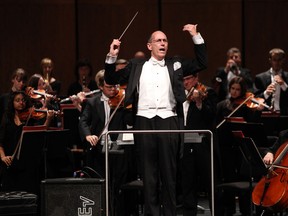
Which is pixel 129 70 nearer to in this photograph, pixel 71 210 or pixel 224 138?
pixel 71 210

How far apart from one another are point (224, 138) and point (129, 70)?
6.74 ft

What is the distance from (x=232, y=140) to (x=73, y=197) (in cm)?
244

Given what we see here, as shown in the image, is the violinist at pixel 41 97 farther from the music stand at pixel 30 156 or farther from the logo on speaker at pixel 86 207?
the logo on speaker at pixel 86 207

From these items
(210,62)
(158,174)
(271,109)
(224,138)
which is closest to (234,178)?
(224,138)

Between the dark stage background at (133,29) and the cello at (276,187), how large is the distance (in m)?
5.07

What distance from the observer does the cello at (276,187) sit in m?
7.94

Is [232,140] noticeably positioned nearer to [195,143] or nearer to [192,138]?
[195,143]

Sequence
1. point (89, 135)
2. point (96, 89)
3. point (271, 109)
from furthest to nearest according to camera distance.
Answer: point (96, 89) < point (271, 109) < point (89, 135)

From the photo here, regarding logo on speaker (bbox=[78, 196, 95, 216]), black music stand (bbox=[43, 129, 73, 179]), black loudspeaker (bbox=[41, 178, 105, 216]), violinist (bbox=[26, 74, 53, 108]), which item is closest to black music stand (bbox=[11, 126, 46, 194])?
black music stand (bbox=[43, 129, 73, 179])

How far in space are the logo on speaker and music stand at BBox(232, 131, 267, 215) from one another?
66.6 inches

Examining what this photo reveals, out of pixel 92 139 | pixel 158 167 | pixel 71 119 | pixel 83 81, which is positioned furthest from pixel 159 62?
pixel 83 81

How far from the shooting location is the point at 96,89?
1105 centimetres

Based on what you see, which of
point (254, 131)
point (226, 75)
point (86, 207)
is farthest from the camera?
point (226, 75)

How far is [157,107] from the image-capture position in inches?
294
